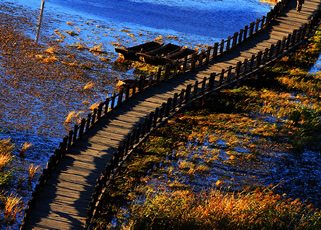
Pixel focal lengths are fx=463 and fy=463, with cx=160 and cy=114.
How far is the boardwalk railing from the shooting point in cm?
1405

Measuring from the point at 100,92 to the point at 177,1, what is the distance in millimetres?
36504

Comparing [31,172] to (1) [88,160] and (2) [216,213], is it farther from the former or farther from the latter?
(2) [216,213]

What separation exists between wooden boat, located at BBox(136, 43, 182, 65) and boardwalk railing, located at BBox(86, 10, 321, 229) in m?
6.51

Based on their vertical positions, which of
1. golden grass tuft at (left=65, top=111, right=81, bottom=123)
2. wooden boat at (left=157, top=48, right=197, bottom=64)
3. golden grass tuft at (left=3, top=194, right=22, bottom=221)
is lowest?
golden grass tuft at (left=3, top=194, right=22, bottom=221)

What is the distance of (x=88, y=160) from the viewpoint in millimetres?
15180

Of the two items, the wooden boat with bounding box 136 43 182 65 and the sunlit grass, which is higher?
the wooden boat with bounding box 136 43 182 65

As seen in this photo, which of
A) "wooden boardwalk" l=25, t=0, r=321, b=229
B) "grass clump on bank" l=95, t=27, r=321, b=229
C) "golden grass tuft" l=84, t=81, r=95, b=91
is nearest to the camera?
"wooden boardwalk" l=25, t=0, r=321, b=229

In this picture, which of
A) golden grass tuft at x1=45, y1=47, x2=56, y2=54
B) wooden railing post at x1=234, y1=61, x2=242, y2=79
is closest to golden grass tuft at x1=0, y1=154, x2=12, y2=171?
wooden railing post at x1=234, y1=61, x2=242, y2=79

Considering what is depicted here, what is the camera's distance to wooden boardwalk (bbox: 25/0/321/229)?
1251 centimetres

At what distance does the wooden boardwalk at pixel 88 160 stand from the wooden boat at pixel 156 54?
544 cm

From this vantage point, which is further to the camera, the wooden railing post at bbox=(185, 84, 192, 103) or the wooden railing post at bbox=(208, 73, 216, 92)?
the wooden railing post at bbox=(208, 73, 216, 92)

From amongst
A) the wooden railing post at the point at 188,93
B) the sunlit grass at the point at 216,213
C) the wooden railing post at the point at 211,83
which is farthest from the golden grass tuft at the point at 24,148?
the wooden railing post at the point at 211,83

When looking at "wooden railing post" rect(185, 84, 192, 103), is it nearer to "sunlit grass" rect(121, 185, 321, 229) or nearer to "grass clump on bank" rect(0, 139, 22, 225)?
"sunlit grass" rect(121, 185, 321, 229)

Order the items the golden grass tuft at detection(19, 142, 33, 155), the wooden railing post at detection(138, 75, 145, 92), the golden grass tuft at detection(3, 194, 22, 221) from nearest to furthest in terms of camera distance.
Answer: the golden grass tuft at detection(3, 194, 22, 221), the golden grass tuft at detection(19, 142, 33, 155), the wooden railing post at detection(138, 75, 145, 92)
